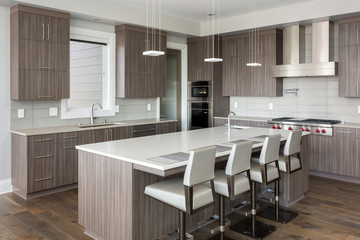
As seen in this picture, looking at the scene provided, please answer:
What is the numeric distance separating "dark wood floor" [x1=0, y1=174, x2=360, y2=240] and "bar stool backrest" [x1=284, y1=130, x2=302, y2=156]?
2.56ft

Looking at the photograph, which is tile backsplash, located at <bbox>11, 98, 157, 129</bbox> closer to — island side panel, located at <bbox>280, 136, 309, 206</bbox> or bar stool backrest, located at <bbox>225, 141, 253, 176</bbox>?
island side panel, located at <bbox>280, 136, 309, 206</bbox>

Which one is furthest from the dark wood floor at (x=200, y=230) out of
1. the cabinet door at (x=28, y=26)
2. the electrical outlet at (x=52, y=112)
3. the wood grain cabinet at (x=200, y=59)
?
the wood grain cabinet at (x=200, y=59)

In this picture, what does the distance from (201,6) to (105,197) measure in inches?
163

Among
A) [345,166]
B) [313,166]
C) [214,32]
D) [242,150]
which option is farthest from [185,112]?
[242,150]

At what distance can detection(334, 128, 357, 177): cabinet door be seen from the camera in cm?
502

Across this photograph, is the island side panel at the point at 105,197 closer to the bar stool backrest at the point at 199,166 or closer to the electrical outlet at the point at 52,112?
the bar stool backrest at the point at 199,166

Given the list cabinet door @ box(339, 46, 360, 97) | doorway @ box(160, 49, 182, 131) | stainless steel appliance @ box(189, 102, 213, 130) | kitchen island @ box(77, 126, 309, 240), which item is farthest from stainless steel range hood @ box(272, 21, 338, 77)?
kitchen island @ box(77, 126, 309, 240)

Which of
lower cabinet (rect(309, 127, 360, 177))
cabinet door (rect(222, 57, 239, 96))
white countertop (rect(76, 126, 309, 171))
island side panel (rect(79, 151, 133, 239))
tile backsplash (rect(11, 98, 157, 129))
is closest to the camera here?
white countertop (rect(76, 126, 309, 171))

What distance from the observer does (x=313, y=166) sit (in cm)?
549

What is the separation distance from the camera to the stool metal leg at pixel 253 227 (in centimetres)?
323

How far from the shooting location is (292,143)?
3568 mm

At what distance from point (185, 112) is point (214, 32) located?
74.8 inches

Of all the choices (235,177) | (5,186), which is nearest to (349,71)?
(235,177)

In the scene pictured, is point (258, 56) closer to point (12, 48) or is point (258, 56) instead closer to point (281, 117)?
point (281, 117)
